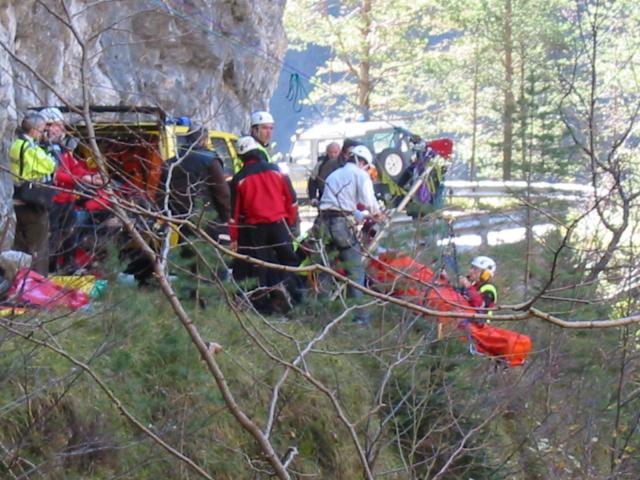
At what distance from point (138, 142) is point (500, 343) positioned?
358 centimetres

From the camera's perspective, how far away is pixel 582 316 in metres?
8.69

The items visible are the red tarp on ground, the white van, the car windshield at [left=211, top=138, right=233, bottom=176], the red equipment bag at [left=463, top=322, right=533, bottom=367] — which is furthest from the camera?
the white van

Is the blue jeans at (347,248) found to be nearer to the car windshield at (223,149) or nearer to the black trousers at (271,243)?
the black trousers at (271,243)

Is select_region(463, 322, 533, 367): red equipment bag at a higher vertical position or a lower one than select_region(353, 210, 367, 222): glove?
lower

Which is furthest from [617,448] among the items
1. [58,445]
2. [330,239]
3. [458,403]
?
[58,445]

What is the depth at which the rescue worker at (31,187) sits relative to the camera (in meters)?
8.14

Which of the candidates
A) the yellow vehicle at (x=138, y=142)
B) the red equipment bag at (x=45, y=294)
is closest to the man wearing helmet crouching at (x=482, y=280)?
the yellow vehicle at (x=138, y=142)

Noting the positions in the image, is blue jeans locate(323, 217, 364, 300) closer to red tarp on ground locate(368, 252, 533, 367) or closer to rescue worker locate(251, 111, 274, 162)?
red tarp on ground locate(368, 252, 533, 367)

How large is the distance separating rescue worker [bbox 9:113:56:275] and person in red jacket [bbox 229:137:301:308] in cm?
137

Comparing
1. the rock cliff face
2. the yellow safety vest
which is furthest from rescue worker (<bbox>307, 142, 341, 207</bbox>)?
the yellow safety vest

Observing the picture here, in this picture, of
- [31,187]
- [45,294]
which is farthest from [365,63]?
[45,294]

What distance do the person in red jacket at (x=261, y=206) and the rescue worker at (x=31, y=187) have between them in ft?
4.48

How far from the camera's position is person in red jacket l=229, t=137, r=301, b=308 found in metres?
8.81

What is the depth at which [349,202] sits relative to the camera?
9125mm
